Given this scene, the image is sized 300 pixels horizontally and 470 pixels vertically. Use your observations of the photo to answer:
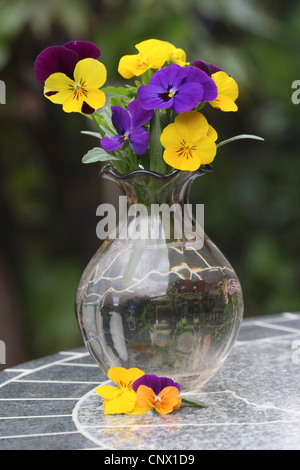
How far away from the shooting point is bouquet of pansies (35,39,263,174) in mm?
863

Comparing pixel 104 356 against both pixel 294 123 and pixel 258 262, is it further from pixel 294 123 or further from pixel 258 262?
pixel 294 123

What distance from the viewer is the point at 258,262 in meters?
3.08

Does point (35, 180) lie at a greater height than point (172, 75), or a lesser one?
greater

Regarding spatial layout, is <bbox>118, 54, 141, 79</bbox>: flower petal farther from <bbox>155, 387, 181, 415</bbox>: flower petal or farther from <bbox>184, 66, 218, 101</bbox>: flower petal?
<bbox>155, 387, 181, 415</bbox>: flower petal

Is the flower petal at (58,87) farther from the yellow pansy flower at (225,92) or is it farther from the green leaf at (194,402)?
the green leaf at (194,402)

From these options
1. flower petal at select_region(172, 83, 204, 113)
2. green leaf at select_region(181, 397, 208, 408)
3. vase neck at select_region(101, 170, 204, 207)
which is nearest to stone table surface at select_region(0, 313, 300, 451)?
green leaf at select_region(181, 397, 208, 408)

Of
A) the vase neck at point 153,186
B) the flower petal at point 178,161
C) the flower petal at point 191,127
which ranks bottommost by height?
the vase neck at point 153,186

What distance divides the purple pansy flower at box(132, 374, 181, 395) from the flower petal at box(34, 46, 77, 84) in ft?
1.30

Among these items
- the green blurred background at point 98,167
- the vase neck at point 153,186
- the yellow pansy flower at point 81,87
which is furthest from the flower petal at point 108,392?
the green blurred background at point 98,167

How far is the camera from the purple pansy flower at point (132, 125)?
0.87m

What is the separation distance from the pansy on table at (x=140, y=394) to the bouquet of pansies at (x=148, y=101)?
264 mm

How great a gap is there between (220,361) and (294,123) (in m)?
2.41

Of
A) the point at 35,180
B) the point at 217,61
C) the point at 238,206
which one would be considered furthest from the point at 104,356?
the point at 238,206

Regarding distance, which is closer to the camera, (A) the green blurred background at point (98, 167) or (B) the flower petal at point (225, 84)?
(B) the flower petal at point (225, 84)
